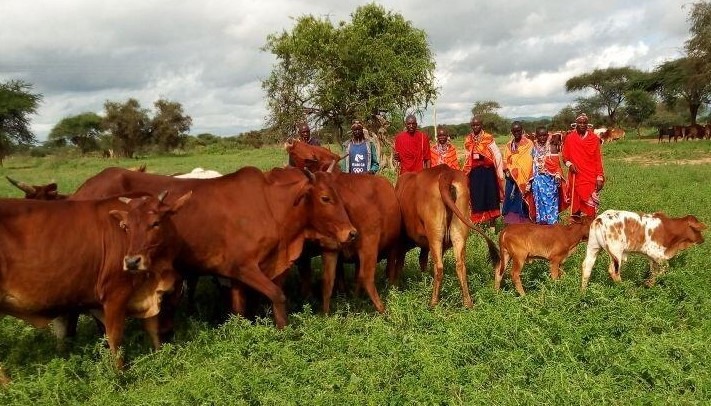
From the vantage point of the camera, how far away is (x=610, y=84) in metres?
55.0

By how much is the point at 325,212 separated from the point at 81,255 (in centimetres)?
225

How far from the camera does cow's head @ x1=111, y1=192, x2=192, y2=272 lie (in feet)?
15.4

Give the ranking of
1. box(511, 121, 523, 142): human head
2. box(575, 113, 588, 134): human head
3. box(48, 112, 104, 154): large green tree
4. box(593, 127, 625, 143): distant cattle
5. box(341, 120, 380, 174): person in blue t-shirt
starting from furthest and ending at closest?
1. box(48, 112, 104, 154): large green tree
2. box(593, 127, 625, 143): distant cattle
3. box(341, 120, 380, 174): person in blue t-shirt
4. box(511, 121, 523, 142): human head
5. box(575, 113, 588, 134): human head

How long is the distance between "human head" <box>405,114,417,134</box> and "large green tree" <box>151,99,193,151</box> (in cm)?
5303

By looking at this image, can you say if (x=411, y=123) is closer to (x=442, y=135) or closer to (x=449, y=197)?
(x=442, y=135)

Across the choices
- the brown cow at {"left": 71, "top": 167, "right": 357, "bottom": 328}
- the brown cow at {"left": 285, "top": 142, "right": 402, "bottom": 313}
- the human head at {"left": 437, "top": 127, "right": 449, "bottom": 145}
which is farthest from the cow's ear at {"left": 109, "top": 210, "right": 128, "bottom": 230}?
the human head at {"left": 437, "top": 127, "right": 449, "bottom": 145}

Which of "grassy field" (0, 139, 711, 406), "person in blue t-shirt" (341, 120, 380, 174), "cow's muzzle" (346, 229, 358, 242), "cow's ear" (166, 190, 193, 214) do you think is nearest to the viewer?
"grassy field" (0, 139, 711, 406)

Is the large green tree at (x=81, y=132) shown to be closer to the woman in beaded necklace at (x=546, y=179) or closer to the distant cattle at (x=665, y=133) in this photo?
the distant cattle at (x=665, y=133)

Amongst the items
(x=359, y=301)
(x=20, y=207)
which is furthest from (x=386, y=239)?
(x=20, y=207)

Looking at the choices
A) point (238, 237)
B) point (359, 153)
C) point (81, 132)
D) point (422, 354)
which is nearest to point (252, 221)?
point (238, 237)

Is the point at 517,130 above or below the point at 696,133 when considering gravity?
above

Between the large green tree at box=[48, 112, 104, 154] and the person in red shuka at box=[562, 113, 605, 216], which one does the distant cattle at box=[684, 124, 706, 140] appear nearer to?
the person in red shuka at box=[562, 113, 605, 216]

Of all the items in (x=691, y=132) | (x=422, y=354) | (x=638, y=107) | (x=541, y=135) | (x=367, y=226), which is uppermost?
(x=638, y=107)

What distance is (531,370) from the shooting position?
14.6 ft
